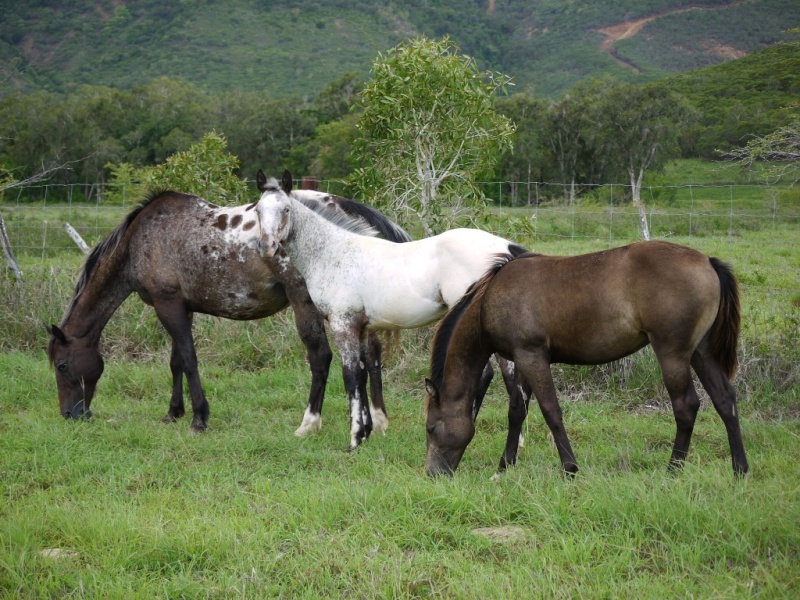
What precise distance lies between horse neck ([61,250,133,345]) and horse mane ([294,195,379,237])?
1941 mm

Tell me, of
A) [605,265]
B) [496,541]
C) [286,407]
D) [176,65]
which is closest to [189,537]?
[496,541]

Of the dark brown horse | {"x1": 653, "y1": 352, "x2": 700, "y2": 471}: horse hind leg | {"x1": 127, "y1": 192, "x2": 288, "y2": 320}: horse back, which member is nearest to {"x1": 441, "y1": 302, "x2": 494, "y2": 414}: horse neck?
the dark brown horse

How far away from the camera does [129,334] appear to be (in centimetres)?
927

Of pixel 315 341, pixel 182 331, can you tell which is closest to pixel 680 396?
pixel 315 341

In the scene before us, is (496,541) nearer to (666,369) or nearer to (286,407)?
(666,369)

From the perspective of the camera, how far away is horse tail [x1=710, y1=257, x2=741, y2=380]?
461cm

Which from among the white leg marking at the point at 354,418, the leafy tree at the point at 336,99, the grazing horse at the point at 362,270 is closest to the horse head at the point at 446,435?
the grazing horse at the point at 362,270

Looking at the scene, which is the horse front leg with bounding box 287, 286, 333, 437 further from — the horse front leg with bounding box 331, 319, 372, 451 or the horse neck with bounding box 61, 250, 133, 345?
the horse neck with bounding box 61, 250, 133, 345

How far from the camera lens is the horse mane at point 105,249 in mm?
6996

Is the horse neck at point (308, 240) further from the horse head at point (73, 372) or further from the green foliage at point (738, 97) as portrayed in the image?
the green foliage at point (738, 97)

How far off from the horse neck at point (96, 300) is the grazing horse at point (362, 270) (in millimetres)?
1860

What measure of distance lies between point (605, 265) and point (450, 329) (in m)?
1.10

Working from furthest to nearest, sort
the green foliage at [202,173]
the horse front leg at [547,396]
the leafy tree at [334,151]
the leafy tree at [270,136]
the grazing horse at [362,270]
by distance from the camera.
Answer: the leafy tree at [270,136], the leafy tree at [334,151], the green foliage at [202,173], the grazing horse at [362,270], the horse front leg at [547,396]

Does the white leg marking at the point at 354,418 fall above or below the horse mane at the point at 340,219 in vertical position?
below
